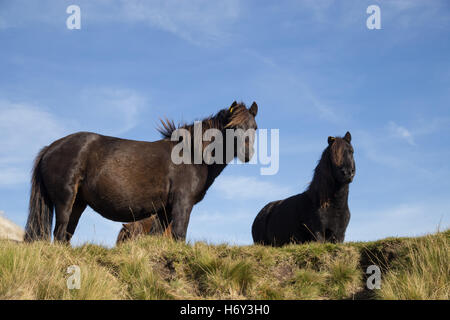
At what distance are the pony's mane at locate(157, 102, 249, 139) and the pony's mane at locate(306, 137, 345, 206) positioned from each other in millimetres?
2336

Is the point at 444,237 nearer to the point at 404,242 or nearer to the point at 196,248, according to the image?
the point at 404,242

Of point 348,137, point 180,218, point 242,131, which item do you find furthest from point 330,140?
point 180,218

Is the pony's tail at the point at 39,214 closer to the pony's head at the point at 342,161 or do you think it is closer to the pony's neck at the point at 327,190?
the pony's neck at the point at 327,190

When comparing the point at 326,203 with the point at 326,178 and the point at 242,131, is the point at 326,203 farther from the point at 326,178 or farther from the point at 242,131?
the point at 242,131

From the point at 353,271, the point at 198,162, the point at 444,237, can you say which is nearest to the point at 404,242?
the point at 444,237

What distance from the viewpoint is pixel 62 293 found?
5906 mm

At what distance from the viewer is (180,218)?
850cm

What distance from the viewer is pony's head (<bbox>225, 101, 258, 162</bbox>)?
30.0 feet

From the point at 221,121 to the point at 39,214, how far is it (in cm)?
418

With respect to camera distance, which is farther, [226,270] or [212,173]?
[212,173]

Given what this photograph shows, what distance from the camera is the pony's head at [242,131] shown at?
9156 mm

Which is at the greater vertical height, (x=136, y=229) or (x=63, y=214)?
(x=136, y=229)

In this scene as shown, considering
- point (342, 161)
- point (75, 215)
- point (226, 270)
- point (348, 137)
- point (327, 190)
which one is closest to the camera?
point (226, 270)
